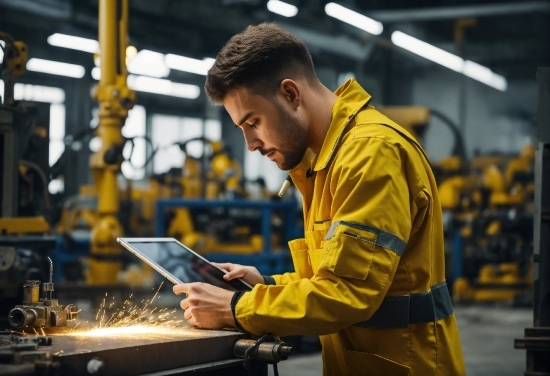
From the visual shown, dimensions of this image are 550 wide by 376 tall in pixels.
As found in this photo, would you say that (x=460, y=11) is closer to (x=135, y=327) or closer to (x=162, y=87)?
(x=162, y=87)

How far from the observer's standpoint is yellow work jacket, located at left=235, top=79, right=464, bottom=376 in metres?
1.73

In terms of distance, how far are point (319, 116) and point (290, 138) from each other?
0.09 meters

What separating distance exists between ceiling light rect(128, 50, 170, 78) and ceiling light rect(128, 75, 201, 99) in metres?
0.73

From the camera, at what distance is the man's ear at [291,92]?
6.32 feet

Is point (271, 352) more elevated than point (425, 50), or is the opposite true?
point (425, 50)

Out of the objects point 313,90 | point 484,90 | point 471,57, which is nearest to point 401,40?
point 471,57

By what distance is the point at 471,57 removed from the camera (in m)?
15.4

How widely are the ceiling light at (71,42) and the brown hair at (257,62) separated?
10555 millimetres

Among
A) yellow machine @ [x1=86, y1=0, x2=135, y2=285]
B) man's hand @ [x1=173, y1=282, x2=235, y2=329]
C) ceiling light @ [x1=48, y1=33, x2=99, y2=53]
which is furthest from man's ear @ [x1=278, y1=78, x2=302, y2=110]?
ceiling light @ [x1=48, y1=33, x2=99, y2=53]

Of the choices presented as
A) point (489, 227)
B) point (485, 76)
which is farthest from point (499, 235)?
point (485, 76)

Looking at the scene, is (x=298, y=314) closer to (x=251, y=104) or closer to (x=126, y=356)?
(x=126, y=356)

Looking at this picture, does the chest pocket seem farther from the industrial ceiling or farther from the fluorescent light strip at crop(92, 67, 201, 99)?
the fluorescent light strip at crop(92, 67, 201, 99)

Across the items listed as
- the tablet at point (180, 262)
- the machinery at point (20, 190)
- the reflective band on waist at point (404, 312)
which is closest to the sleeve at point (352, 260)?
the reflective band on waist at point (404, 312)

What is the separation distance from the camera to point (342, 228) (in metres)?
1.74
